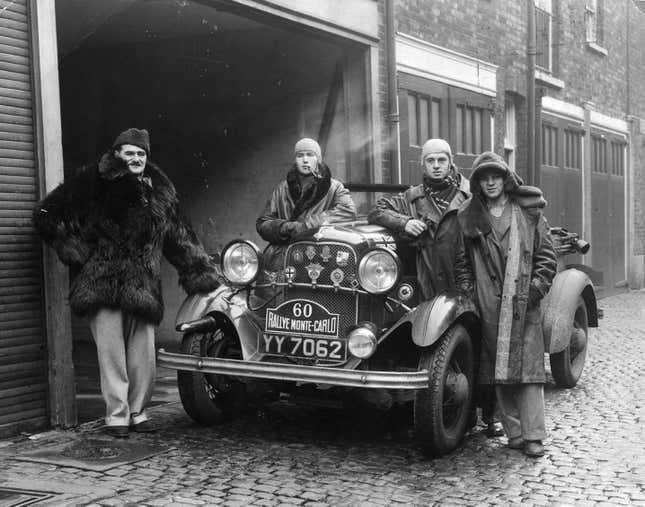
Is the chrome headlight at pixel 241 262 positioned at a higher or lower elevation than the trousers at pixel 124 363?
higher

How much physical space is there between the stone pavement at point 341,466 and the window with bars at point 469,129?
6369 mm

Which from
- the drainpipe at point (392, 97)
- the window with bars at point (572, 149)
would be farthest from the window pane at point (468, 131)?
the window with bars at point (572, 149)

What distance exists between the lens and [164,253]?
6.54 meters

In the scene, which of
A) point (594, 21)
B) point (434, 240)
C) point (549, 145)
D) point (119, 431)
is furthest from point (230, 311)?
point (594, 21)

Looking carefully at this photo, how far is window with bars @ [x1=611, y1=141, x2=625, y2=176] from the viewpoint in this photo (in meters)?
19.4

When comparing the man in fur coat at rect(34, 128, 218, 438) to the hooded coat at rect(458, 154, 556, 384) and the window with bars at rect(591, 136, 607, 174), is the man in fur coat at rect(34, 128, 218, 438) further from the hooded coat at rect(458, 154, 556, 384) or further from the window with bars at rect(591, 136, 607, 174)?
the window with bars at rect(591, 136, 607, 174)

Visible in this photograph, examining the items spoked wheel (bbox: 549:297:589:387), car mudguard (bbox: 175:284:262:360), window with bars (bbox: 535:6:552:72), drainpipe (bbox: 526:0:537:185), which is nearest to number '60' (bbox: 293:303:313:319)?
car mudguard (bbox: 175:284:262:360)

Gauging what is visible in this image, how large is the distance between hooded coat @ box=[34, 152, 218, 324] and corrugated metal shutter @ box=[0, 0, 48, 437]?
0.21 meters

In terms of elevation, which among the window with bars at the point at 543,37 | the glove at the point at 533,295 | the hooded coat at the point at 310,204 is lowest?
the glove at the point at 533,295

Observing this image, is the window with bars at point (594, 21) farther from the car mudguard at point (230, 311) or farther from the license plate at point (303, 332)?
the license plate at point (303, 332)

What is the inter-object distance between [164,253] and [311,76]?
16.0 ft

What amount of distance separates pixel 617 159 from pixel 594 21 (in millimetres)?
2922

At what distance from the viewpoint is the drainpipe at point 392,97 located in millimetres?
10867

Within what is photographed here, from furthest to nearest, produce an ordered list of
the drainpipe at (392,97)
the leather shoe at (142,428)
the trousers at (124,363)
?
the drainpipe at (392,97) < the leather shoe at (142,428) < the trousers at (124,363)
